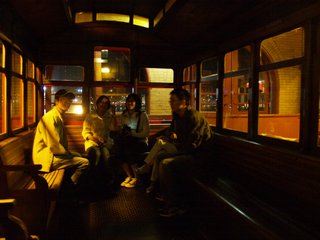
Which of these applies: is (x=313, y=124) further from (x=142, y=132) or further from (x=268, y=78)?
(x=268, y=78)

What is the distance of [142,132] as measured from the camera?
5.70m

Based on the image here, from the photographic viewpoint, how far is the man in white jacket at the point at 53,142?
4133mm

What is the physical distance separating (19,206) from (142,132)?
105 inches

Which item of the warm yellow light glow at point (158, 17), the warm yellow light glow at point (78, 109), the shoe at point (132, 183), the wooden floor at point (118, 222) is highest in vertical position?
the warm yellow light glow at point (158, 17)

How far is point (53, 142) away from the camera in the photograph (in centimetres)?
418

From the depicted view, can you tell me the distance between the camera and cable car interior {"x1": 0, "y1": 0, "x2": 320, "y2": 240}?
123 inches

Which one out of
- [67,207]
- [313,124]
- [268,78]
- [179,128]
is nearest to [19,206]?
[67,207]

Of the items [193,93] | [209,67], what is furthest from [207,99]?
[209,67]

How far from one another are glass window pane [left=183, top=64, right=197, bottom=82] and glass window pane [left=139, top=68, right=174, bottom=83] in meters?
0.38

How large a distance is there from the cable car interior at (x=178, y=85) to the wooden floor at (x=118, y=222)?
0.05ft

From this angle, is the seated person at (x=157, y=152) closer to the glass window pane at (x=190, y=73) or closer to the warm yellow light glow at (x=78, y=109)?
the glass window pane at (x=190, y=73)

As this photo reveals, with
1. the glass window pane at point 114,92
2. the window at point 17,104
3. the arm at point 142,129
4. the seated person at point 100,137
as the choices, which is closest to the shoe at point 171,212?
the seated person at point 100,137

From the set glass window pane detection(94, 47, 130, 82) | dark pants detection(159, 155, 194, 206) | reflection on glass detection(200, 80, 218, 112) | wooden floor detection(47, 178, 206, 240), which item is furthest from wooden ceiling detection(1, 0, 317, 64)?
wooden floor detection(47, 178, 206, 240)

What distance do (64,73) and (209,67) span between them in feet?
10.8
